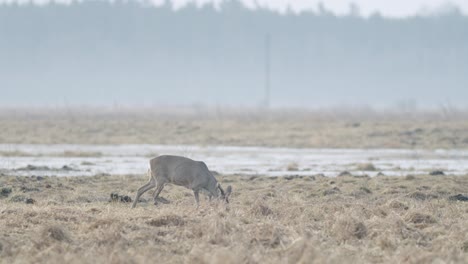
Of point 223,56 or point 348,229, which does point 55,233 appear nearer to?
point 348,229

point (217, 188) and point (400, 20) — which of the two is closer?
point (217, 188)

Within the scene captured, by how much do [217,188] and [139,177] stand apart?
566 cm

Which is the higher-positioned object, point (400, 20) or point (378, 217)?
point (400, 20)

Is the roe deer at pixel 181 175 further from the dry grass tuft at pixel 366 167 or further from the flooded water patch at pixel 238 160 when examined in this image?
the dry grass tuft at pixel 366 167

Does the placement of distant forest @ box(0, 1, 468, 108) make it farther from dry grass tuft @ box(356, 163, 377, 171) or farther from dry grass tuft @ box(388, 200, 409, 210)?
dry grass tuft @ box(388, 200, 409, 210)

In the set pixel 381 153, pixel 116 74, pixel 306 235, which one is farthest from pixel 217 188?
pixel 116 74

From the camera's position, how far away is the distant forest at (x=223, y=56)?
16650 centimetres

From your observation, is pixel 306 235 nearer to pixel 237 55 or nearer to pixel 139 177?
pixel 139 177

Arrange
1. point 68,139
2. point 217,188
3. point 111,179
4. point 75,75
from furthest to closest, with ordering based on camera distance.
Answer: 1. point 75,75
2. point 68,139
3. point 111,179
4. point 217,188

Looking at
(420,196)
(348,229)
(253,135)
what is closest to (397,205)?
(420,196)

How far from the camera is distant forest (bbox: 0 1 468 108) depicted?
16650cm

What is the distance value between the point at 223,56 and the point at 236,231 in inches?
6347

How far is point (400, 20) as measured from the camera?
186 m

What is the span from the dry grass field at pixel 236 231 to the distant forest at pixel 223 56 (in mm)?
142170
